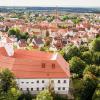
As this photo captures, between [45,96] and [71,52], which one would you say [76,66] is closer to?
[71,52]

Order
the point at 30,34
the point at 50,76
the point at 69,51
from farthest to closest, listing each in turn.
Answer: the point at 30,34, the point at 69,51, the point at 50,76

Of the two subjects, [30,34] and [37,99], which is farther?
[30,34]

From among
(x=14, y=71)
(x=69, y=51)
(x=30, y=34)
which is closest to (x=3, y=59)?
(x=14, y=71)

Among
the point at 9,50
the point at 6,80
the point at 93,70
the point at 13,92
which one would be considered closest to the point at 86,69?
the point at 93,70

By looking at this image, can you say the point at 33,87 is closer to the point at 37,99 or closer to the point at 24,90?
the point at 24,90

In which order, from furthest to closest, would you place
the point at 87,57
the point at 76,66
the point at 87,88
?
the point at 87,57, the point at 76,66, the point at 87,88

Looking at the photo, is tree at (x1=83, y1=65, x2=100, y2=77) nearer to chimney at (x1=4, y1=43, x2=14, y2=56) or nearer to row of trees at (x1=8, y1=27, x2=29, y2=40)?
chimney at (x1=4, y1=43, x2=14, y2=56)

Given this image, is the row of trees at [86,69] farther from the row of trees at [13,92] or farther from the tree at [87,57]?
the row of trees at [13,92]
